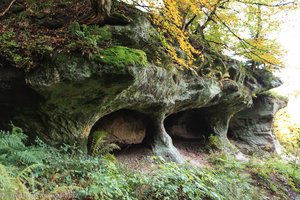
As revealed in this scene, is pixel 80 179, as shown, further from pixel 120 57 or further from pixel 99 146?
pixel 99 146

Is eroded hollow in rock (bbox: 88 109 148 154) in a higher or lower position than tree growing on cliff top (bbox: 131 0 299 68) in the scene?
lower

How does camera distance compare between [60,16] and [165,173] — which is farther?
[60,16]

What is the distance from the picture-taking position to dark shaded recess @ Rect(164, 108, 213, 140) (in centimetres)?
1226

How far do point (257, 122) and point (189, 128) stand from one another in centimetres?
474

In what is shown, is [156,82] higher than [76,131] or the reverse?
higher

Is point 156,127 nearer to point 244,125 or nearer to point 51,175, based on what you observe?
point 51,175

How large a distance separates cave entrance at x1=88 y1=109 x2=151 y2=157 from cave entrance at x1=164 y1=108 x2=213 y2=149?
2.79m

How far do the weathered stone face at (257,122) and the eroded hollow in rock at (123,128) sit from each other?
299 inches

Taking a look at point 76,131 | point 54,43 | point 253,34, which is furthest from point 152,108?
point 253,34

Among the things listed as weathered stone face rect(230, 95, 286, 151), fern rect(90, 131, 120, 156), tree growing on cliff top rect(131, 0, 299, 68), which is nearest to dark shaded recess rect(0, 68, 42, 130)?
fern rect(90, 131, 120, 156)

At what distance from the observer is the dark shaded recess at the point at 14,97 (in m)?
4.95

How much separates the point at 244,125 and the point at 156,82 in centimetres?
964

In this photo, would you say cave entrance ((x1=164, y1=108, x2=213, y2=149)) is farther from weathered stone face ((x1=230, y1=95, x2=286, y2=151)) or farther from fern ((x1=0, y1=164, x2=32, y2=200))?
fern ((x1=0, y1=164, x2=32, y2=200))

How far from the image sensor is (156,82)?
731 cm
